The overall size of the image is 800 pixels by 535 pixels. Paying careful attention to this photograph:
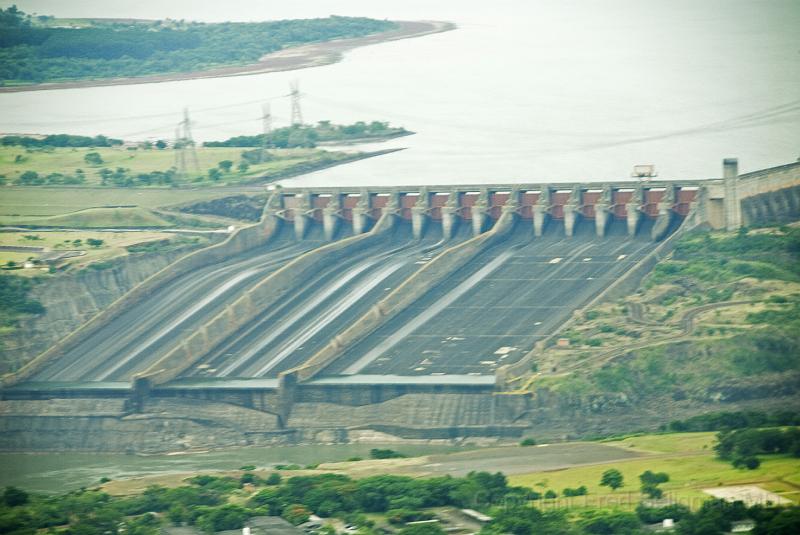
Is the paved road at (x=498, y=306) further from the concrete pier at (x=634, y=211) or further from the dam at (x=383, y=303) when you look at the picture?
the concrete pier at (x=634, y=211)

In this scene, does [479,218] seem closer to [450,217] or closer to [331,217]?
[450,217]

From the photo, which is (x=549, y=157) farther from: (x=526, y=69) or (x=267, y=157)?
(x=526, y=69)

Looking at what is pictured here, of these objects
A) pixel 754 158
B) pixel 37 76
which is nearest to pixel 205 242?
pixel 754 158

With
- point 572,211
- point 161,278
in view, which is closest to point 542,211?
point 572,211

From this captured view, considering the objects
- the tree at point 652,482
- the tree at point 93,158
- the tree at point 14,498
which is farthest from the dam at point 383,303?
the tree at point 93,158

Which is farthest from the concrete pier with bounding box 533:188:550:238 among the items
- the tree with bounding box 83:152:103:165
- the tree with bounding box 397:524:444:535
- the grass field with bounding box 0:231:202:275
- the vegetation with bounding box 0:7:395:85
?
the vegetation with bounding box 0:7:395:85

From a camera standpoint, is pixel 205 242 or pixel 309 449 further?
pixel 205 242
